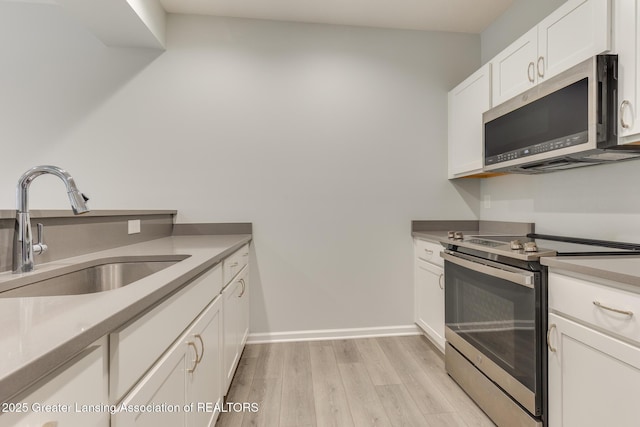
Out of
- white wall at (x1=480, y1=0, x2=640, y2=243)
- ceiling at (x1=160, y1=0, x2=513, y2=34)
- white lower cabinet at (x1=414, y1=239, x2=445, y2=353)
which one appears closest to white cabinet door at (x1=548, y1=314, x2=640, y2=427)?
white wall at (x1=480, y1=0, x2=640, y2=243)

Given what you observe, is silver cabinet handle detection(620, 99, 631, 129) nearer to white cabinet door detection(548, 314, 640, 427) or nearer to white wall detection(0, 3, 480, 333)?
white cabinet door detection(548, 314, 640, 427)

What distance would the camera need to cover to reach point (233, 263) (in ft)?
5.92

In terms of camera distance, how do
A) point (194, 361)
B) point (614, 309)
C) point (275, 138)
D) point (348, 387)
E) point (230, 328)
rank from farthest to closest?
point (275, 138) < point (348, 387) < point (230, 328) < point (194, 361) < point (614, 309)

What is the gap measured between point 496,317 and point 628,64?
3.90ft

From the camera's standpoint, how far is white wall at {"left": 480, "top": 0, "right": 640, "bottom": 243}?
1528 mm

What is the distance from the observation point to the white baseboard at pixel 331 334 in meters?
2.50

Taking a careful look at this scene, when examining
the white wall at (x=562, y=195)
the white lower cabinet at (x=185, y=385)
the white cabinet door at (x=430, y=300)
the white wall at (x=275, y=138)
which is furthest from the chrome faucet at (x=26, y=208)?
the white wall at (x=562, y=195)

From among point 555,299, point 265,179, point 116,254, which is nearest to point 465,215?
point 555,299

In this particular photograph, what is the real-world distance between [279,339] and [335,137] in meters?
1.72

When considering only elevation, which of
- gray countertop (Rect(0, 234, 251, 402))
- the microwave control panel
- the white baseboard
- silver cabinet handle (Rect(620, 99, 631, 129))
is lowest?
the white baseboard

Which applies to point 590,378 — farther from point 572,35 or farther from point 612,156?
point 572,35

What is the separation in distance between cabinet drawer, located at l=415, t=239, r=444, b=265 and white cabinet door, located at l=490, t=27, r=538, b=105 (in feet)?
3.45

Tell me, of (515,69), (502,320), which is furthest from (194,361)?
(515,69)

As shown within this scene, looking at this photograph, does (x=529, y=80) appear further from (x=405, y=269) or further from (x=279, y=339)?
(x=279, y=339)
